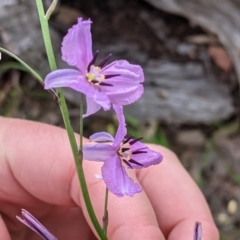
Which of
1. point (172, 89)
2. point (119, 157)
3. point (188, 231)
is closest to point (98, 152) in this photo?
point (119, 157)

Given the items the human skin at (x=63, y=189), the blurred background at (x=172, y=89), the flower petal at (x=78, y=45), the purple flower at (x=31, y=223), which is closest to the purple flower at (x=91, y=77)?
the flower petal at (x=78, y=45)

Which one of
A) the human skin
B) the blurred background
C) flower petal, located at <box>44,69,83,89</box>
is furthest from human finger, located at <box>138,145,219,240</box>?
the blurred background

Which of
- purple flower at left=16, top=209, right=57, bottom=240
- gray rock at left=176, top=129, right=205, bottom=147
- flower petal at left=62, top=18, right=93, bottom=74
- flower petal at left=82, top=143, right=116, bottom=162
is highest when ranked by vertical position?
flower petal at left=62, top=18, right=93, bottom=74

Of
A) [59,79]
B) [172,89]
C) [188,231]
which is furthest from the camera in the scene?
[172,89]

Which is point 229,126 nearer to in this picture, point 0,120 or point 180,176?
point 180,176

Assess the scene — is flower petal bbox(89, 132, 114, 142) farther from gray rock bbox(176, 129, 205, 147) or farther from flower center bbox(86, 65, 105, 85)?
gray rock bbox(176, 129, 205, 147)

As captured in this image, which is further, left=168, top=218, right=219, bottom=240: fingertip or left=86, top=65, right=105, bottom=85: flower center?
left=168, top=218, right=219, bottom=240: fingertip

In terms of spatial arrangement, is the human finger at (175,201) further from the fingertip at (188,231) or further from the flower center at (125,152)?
the flower center at (125,152)

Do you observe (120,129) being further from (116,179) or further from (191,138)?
(191,138)

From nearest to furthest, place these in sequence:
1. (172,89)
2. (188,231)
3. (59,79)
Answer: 1. (59,79)
2. (188,231)
3. (172,89)
